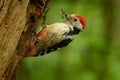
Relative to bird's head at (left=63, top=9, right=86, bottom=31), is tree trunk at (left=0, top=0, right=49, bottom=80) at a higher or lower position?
higher

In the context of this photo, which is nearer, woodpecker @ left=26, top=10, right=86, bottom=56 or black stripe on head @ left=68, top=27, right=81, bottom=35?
woodpecker @ left=26, top=10, right=86, bottom=56

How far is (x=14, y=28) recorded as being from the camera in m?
4.04

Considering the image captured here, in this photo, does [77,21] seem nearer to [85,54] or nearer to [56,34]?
[56,34]

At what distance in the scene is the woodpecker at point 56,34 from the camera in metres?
5.09

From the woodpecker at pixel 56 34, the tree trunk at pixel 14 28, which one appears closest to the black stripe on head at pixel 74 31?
the woodpecker at pixel 56 34

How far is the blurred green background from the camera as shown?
788cm

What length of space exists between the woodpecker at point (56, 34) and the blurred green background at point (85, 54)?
243 centimetres

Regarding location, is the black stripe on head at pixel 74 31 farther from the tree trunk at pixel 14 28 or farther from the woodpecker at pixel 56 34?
the tree trunk at pixel 14 28

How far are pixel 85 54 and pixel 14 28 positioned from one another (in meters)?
4.30

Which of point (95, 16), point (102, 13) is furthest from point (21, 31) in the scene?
point (95, 16)

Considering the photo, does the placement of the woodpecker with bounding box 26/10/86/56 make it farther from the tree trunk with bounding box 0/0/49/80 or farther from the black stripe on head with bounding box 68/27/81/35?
the tree trunk with bounding box 0/0/49/80

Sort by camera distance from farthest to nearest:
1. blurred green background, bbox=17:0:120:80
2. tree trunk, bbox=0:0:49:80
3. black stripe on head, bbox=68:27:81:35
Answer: blurred green background, bbox=17:0:120:80, black stripe on head, bbox=68:27:81:35, tree trunk, bbox=0:0:49:80

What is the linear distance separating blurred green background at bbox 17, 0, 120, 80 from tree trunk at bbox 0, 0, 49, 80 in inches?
137

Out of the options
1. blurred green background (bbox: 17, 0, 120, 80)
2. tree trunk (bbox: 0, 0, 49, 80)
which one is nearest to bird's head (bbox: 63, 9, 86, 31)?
tree trunk (bbox: 0, 0, 49, 80)
